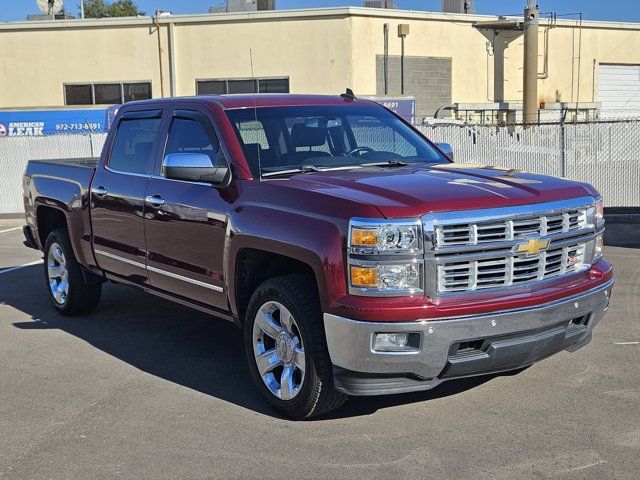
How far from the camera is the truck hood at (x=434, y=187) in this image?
4484 millimetres

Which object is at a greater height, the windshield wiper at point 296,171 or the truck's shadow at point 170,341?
the windshield wiper at point 296,171

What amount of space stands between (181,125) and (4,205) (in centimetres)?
1378

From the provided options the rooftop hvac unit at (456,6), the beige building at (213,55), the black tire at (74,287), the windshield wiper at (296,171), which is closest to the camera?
the windshield wiper at (296,171)

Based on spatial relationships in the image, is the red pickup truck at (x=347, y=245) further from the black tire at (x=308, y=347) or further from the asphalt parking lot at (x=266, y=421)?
the asphalt parking lot at (x=266, y=421)

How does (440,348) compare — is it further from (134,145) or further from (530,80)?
(530,80)

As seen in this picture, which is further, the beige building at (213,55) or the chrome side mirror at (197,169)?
the beige building at (213,55)

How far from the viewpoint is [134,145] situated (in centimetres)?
683

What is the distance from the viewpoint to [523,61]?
1281 inches

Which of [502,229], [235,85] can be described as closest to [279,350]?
[502,229]

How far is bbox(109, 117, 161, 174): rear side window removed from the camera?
6.55 m

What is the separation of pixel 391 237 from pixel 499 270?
0.68m

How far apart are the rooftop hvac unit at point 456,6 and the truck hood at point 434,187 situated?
31.1 meters

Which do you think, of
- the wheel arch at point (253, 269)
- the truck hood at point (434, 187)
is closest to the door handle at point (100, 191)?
the wheel arch at point (253, 269)

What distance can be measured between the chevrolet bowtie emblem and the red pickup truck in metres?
0.02
